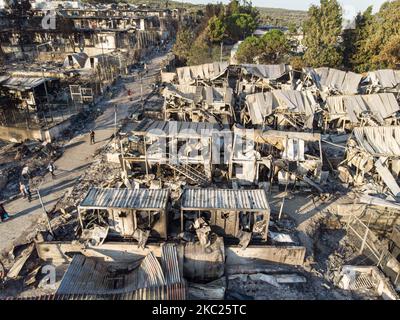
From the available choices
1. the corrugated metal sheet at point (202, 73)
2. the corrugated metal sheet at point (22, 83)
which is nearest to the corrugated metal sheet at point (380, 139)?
the corrugated metal sheet at point (202, 73)

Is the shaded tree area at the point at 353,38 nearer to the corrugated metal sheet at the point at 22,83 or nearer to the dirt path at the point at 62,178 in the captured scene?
the dirt path at the point at 62,178

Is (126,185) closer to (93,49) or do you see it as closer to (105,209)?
(105,209)

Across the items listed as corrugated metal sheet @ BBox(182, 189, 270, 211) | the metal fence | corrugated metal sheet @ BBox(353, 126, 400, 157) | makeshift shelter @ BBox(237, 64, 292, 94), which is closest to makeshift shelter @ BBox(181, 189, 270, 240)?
corrugated metal sheet @ BBox(182, 189, 270, 211)

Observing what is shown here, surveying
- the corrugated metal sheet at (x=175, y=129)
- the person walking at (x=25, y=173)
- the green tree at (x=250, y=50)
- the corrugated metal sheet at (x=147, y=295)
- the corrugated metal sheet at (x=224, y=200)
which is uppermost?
the green tree at (x=250, y=50)

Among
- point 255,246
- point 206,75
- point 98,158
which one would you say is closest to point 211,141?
point 255,246

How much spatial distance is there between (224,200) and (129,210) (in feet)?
11.1

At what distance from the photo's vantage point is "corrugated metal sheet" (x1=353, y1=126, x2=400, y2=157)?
14750 mm

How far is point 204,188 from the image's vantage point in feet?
39.7

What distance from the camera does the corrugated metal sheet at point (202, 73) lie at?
975 inches

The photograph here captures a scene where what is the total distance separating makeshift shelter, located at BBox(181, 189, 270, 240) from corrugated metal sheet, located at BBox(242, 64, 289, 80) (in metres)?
15.3

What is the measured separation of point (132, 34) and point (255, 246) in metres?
41.4

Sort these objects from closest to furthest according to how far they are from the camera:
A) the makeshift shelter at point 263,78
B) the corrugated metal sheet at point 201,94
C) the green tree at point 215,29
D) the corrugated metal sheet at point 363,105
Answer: the corrugated metal sheet at point 363,105 < the corrugated metal sheet at point 201,94 < the makeshift shelter at point 263,78 < the green tree at point 215,29

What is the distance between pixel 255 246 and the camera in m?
10.3

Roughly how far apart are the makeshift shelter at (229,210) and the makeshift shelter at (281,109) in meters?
8.30
